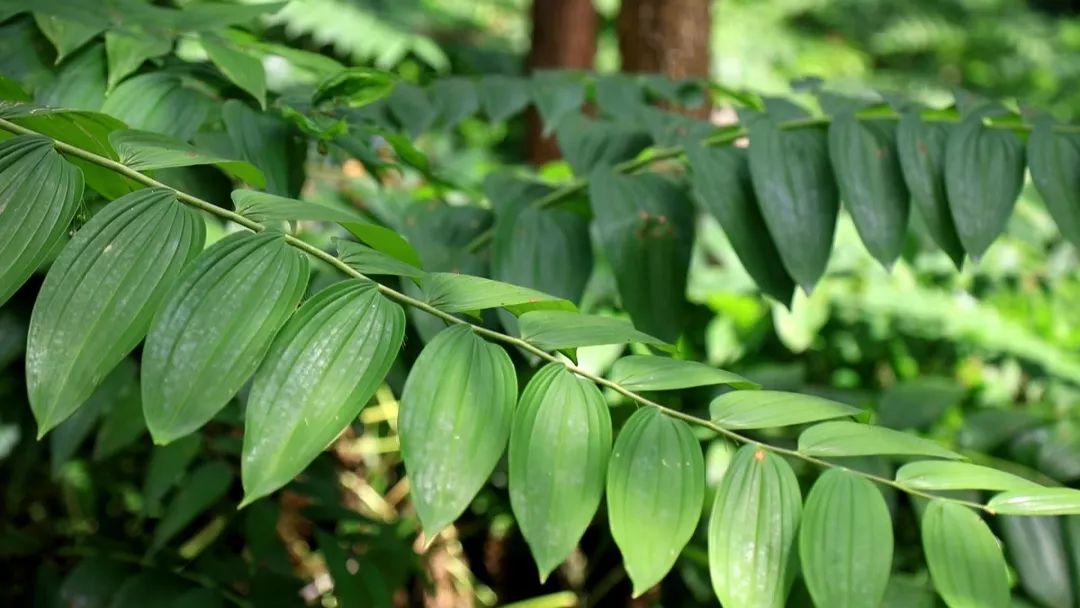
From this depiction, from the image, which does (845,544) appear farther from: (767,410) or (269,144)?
(269,144)

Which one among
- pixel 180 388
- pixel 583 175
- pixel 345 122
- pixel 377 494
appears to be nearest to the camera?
pixel 180 388

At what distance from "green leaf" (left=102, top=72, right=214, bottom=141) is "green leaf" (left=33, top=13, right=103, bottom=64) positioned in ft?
0.16

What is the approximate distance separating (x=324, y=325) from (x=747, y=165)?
487mm

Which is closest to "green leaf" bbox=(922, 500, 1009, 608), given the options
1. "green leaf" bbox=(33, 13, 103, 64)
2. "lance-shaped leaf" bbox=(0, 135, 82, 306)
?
"lance-shaped leaf" bbox=(0, 135, 82, 306)

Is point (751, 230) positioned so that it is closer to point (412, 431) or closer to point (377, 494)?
point (412, 431)

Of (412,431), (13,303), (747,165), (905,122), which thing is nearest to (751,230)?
(747,165)

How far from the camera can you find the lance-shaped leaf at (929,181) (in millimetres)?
761

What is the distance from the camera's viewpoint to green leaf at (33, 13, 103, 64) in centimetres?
72

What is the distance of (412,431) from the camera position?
39 centimetres

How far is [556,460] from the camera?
412mm

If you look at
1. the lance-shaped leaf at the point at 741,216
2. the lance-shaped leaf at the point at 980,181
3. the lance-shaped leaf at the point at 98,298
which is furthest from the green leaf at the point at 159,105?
the lance-shaped leaf at the point at 980,181

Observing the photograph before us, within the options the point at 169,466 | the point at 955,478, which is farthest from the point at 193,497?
the point at 955,478

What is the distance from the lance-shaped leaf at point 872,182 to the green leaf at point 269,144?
1.46 ft

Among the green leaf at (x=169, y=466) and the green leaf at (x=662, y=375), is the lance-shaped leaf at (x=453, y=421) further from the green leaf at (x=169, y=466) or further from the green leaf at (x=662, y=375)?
the green leaf at (x=169, y=466)
